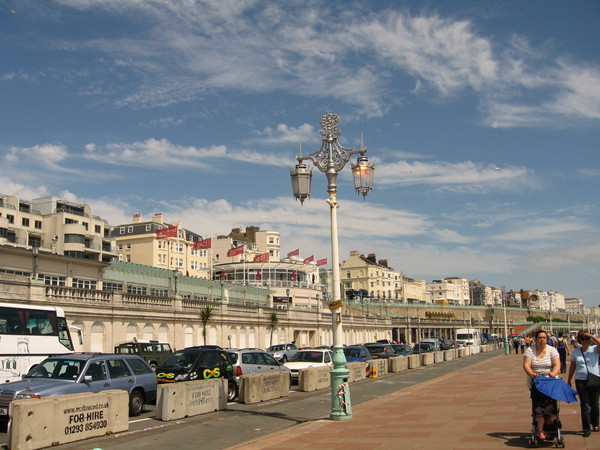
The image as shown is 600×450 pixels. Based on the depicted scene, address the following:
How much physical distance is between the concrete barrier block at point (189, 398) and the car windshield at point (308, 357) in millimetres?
10599

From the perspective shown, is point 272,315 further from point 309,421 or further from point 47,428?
point 47,428

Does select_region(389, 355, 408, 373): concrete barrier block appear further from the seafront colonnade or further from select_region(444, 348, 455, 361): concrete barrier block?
the seafront colonnade

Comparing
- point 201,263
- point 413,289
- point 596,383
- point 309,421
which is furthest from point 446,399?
point 413,289

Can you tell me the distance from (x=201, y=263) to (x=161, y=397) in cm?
9882

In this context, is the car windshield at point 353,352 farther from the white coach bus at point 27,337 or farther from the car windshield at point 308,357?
the white coach bus at point 27,337

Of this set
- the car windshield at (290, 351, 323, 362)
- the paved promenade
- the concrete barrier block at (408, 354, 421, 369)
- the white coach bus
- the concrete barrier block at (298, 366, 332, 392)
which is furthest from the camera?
the concrete barrier block at (408, 354, 421, 369)

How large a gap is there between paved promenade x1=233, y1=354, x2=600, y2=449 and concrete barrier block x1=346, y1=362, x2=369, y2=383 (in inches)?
311

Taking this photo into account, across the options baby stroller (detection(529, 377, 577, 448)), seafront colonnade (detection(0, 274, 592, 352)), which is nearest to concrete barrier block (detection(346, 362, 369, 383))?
seafront colonnade (detection(0, 274, 592, 352))

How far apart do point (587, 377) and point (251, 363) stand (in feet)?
45.0

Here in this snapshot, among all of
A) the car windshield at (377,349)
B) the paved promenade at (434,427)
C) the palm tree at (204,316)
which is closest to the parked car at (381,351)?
the car windshield at (377,349)

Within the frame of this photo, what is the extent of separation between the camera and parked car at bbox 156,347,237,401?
1859 cm

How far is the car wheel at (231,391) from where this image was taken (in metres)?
19.4

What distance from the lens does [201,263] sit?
11319cm

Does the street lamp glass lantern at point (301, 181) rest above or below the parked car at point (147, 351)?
above
